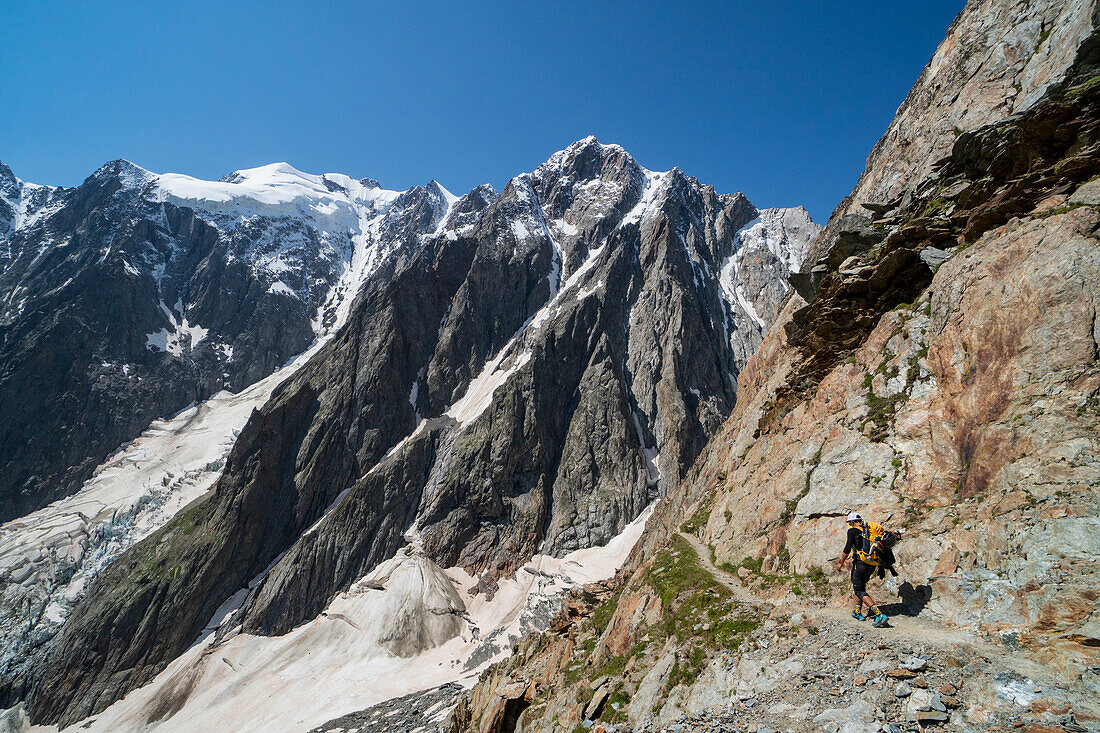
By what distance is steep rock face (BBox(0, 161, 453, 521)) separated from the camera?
3922 inches

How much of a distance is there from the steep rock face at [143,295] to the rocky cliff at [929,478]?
Answer: 419 feet

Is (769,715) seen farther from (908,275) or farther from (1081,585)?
(908,275)

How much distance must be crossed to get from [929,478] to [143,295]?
17021 cm

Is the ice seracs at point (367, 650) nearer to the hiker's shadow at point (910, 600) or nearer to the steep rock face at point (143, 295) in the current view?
the hiker's shadow at point (910, 600)

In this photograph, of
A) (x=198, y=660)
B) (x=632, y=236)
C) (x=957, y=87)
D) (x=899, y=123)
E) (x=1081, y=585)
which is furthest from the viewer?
(x=632, y=236)

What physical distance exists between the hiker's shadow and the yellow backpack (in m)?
0.64

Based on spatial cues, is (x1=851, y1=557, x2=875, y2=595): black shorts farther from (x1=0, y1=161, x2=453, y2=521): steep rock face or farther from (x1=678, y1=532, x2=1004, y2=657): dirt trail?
(x1=0, y1=161, x2=453, y2=521): steep rock face

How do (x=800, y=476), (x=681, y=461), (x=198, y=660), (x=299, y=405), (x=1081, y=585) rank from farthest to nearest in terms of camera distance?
(x=299, y=405), (x=681, y=461), (x=198, y=660), (x=800, y=476), (x=1081, y=585)

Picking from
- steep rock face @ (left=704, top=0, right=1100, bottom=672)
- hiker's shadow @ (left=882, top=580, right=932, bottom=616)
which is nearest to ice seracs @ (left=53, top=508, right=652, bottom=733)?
steep rock face @ (left=704, top=0, right=1100, bottom=672)

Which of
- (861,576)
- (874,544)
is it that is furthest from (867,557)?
(861,576)

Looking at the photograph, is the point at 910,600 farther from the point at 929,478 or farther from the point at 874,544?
the point at 929,478

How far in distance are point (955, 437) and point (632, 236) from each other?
369 feet

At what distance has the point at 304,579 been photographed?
234 ft

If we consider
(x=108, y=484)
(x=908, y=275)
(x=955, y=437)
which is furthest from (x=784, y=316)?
(x=108, y=484)
